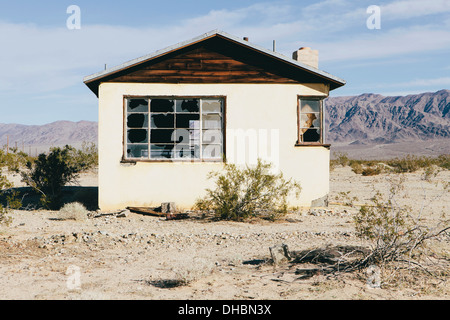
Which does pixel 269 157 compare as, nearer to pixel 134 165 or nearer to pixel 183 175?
pixel 183 175

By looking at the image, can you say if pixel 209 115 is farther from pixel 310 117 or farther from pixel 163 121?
pixel 163 121

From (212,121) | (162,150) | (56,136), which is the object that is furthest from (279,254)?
(56,136)

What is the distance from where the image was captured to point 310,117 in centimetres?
1270

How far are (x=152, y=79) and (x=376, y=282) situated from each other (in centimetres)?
848

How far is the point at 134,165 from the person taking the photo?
1213 centimetres

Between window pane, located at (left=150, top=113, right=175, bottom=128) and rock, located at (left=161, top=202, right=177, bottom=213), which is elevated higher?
window pane, located at (left=150, top=113, right=175, bottom=128)

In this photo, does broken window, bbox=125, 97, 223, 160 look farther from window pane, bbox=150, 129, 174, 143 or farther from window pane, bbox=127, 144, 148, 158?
window pane, bbox=150, 129, 174, 143

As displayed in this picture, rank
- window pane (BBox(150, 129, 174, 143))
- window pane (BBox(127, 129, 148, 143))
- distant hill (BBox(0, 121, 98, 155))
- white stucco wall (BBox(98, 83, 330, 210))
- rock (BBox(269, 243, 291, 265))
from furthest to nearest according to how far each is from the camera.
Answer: distant hill (BBox(0, 121, 98, 155)) < window pane (BBox(150, 129, 174, 143)) < window pane (BBox(127, 129, 148, 143)) < white stucco wall (BBox(98, 83, 330, 210)) < rock (BBox(269, 243, 291, 265))

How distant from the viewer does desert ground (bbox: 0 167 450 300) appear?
552 centimetres

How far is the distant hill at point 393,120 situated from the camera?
137375 mm

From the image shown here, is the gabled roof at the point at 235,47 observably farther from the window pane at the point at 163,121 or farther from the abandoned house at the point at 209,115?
the window pane at the point at 163,121

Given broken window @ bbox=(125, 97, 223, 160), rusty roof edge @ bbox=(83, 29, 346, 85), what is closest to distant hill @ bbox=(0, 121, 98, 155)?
broken window @ bbox=(125, 97, 223, 160)

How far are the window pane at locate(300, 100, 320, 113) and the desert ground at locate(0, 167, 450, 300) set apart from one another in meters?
2.88

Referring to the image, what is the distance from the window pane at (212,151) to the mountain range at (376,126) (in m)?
103
